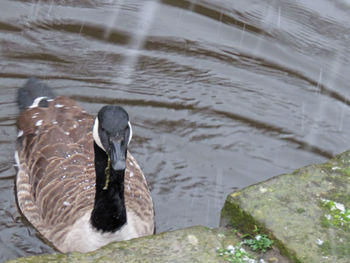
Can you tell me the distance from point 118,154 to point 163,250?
3.27ft

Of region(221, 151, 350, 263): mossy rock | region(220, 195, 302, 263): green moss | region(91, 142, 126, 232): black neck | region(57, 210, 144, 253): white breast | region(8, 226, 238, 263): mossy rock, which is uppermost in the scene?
region(221, 151, 350, 263): mossy rock

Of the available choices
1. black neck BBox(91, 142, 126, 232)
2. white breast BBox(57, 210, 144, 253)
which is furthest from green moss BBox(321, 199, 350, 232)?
white breast BBox(57, 210, 144, 253)

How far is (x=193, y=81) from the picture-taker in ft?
25.3

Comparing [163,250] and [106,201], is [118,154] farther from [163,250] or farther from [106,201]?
[163,250]

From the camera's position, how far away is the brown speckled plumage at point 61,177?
5.45m

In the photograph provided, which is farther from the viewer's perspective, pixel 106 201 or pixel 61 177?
pixel 61 177

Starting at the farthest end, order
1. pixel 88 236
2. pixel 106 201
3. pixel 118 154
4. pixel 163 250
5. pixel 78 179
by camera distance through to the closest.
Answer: pixel 78 179, pixel 88 236, pixel 106 201, pixel 118 154, pixel 163 250

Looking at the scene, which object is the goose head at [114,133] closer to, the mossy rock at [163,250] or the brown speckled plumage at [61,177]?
A: the mossy rock at [163,250]

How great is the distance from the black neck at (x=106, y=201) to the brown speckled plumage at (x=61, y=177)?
326 mm

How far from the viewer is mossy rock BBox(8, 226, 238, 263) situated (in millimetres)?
3514

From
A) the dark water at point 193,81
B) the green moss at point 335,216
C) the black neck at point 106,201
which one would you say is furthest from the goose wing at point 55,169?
the green moss at point 335,216

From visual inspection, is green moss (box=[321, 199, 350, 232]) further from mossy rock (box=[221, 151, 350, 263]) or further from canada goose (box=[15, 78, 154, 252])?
canada goose (box=[15, 78, 154, 252])

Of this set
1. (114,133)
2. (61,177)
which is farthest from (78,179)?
(114,133)

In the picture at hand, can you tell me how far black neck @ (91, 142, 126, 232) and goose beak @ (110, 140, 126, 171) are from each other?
20.9 inches
